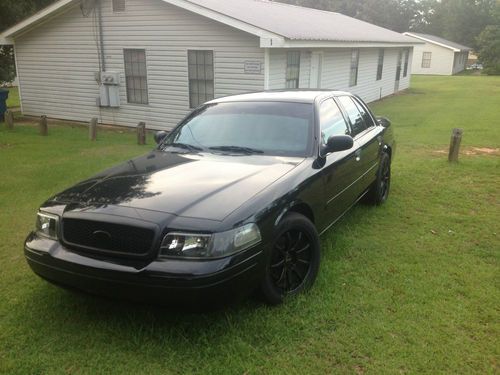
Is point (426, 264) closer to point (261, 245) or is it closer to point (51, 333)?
point (261, 245)

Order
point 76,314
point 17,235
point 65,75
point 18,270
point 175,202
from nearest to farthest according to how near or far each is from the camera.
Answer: point 175,202 < point 76,314 < point 18,270 < point 17,235 < point 65,75

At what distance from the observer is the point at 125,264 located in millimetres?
2963

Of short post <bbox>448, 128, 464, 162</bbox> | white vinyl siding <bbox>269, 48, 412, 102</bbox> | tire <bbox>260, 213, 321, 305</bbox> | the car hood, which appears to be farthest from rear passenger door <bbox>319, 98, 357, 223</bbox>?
white vinyl siding <bbox>269, 48, 412, 102</bbox>

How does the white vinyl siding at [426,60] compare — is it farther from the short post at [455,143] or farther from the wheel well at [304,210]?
the wheel well at [304,210]

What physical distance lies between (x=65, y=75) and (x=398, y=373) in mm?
14370

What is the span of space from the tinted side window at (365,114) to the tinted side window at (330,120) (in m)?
0.88

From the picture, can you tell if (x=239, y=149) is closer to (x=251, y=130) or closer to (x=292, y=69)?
(x=251, y=130)

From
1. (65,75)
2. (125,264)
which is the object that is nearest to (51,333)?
(125,264)

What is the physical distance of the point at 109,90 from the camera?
13477 millimetres

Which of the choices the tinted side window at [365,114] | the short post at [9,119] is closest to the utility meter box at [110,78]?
the short post at [9,119]

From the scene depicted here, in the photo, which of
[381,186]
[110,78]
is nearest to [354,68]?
[110,78]

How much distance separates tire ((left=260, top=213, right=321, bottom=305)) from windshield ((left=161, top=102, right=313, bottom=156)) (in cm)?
80

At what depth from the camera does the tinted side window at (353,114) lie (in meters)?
5.36

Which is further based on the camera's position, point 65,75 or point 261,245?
point 65,75
